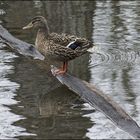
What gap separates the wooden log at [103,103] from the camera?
7516mm

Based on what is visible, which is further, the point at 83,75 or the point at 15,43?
the point at 15,43

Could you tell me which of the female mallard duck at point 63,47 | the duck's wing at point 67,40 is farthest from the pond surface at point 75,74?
the duck's wing at point 67,40

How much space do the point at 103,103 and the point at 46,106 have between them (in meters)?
1.08

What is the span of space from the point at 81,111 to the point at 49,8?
9.37 meters

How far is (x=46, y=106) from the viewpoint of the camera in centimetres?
893

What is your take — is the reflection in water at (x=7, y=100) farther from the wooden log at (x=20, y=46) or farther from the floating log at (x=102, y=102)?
the floating log at (x=102, y=102)

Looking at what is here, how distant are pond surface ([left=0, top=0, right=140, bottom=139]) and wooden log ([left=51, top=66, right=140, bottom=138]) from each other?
0.10 m

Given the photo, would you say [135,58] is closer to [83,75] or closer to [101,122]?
[83,75]

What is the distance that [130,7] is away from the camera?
17.2 metres

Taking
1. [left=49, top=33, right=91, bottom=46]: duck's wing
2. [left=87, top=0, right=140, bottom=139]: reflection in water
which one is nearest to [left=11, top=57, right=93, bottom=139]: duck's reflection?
[left=87, top=0, right=140, bottom=139]: reflection in water

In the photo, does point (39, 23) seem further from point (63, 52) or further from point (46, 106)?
point (46, 106)

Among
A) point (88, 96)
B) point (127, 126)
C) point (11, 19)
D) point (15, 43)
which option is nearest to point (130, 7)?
point (11, 19)

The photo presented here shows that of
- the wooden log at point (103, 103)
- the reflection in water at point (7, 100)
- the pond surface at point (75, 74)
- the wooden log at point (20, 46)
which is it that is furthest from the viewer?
the wooden log at point (20, 46)

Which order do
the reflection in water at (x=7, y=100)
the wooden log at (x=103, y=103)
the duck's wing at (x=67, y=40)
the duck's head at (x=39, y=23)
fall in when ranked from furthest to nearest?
the duck's head at (x=39, y=23) < the duck's wing at (x=67, y=40) < the reflection in water at (x=7, y=100) < the wooden log at (x=103, y=103)
